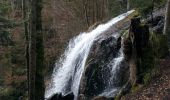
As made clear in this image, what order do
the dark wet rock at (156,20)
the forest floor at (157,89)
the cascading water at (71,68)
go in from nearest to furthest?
the forest floor at (157,89), the dark wet rock at (156,20), the cascading water at (71,68)

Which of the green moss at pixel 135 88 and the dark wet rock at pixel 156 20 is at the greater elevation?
the dark wet rock at pixel 156 20

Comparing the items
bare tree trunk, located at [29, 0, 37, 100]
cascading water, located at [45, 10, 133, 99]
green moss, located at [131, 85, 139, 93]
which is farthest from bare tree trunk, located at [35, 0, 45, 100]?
cascading water, located at [45, 10, 133, 99]

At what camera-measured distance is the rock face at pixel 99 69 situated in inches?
686

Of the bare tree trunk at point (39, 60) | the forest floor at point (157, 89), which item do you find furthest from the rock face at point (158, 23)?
the bare tree trunk at point (39, 60)

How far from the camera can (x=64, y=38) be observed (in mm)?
29219

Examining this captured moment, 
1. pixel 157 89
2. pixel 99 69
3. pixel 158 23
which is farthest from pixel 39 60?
pixel 158 23

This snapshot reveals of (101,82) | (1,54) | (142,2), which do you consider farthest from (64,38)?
(101,82)

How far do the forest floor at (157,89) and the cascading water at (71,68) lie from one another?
5.91m

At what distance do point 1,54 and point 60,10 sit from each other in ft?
31.1

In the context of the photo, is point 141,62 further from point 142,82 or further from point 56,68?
point 56,68

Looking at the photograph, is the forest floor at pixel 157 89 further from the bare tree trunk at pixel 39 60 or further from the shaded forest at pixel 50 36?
the bare tree trunk at pixel 39 60

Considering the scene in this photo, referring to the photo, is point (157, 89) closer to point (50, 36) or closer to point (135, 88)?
point (135, 88)

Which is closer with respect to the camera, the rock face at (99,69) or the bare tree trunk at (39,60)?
the bare tree trunk at (39,60)

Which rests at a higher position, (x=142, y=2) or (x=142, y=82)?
(x=142, y=2)
